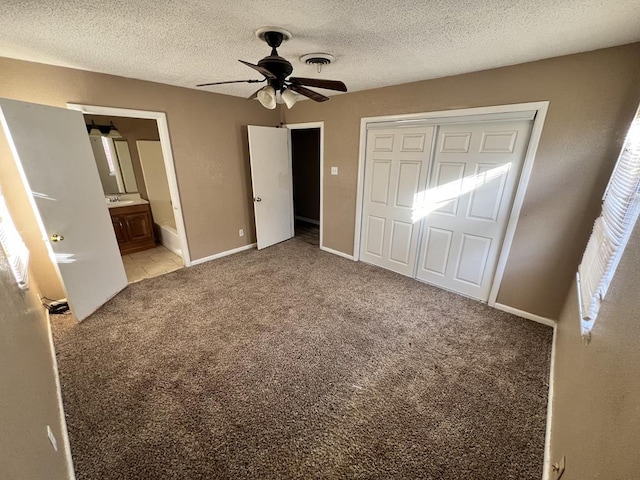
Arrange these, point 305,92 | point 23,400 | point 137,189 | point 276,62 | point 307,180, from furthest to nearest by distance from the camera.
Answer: point 307,180, point 137,189, point 305,92, point 276,62, point 23,400

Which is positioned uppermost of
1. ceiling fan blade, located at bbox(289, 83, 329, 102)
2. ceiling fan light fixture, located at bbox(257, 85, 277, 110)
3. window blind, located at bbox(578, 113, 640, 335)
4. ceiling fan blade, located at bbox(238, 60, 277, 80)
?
ceiling fan blade, located at bbox(238, 60, 277, 80)

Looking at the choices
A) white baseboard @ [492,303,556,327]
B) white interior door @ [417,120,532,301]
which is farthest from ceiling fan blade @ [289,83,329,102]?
white baseboard @ [492,303,556,327]

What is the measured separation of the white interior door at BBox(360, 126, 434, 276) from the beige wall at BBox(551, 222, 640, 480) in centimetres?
194

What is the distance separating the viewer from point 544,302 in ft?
7.81

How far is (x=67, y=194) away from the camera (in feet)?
7.53

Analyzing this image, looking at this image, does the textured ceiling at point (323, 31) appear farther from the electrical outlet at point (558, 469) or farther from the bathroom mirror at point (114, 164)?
the electrical outlet at point (558, 469)

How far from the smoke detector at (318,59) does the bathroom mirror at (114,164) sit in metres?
3.68

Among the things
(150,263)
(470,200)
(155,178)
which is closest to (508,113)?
(470,200)

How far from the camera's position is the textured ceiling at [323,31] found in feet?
4.39

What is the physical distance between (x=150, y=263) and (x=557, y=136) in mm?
4827

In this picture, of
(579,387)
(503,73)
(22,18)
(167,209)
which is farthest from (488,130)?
(167,209)

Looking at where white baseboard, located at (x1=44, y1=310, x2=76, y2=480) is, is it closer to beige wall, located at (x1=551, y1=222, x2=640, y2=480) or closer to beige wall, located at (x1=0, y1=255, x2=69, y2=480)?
beige wall, located at (x1=0, y1=255, x2=69, y2=480)

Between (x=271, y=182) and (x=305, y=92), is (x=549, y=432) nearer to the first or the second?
(x=305, y=92)

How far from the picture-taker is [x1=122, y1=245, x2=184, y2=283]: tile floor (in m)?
3.32
